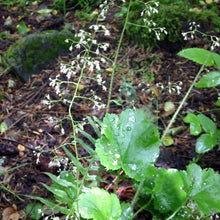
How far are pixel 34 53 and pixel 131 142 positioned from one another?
2.24 m

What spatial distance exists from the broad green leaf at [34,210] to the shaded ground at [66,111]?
0.07m

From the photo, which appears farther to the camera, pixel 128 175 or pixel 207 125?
pixel 207 125

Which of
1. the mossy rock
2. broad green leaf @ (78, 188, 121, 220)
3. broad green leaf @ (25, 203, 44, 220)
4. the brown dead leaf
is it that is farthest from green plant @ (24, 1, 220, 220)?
the mossy rock

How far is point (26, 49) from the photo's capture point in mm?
3508

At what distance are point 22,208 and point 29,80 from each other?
5.23 ft

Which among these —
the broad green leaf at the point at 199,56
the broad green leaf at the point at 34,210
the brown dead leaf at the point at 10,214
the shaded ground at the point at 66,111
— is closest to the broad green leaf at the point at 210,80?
the broad green leaf at the point at 199,56

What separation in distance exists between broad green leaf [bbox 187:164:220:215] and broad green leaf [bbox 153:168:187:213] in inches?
3.0

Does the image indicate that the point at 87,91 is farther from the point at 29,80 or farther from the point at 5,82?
the point at 5,82

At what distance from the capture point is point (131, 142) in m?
1.72

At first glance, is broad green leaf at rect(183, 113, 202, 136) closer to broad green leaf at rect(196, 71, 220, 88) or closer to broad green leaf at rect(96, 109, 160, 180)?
broad green leaf at rect(196, 71, 220, 88)

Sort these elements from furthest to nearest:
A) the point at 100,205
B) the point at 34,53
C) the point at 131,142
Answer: the point at 34,53
the point at 131,142
the point at 100,205

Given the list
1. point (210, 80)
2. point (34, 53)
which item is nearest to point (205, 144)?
point (210, 80)

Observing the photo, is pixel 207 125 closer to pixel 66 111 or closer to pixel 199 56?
pixel 199 56

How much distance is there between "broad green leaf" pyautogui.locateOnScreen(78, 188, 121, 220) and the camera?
1.51m
